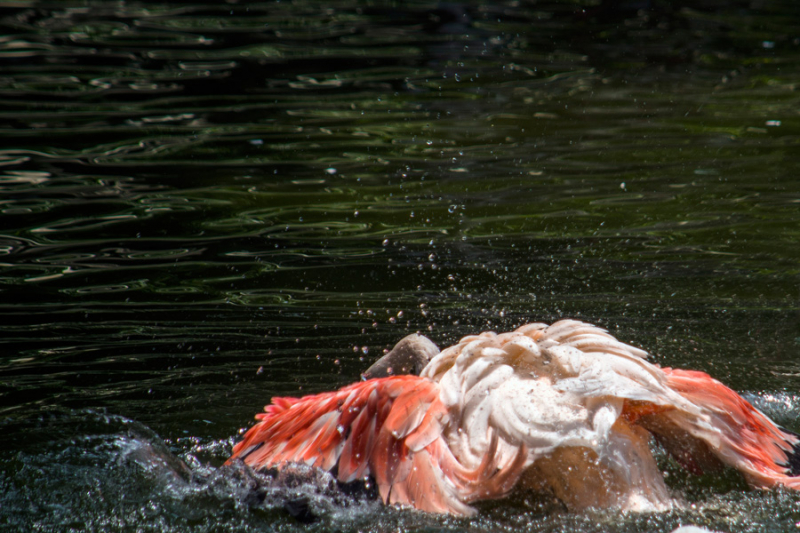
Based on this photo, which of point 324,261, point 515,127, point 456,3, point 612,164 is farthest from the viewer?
point 324,261

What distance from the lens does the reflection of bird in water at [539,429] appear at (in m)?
1.91

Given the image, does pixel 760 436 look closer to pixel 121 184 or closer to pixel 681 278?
pixel 681 278

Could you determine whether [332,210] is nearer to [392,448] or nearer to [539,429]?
[392,448]

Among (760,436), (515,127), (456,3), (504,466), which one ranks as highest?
(456,3)

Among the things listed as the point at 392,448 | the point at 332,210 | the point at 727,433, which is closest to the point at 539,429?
the point at 392,448

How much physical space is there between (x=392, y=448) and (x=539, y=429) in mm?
541

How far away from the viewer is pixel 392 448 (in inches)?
84.9

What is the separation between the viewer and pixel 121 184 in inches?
176

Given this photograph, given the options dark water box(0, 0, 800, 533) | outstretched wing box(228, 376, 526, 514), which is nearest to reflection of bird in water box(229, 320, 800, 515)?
outstretched wing box(228, 376, 526, 514)

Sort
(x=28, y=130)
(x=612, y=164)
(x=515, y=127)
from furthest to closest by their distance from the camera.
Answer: (x=612, y=164) → (x=515, y=127) → (x=28, y=130)

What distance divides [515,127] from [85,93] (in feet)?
9.01

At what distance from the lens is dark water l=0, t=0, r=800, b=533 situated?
316 cm

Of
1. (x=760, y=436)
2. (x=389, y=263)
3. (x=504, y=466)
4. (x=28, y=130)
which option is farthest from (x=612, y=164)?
(x=28, y=130)

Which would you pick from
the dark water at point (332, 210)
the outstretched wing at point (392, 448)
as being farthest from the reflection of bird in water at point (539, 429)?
the dark water at point (332, 210)
